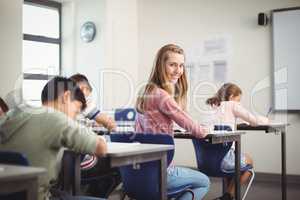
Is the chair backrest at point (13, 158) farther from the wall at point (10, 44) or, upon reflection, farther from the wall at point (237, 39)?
the wall at point (237, 39)

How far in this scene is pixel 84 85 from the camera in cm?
377

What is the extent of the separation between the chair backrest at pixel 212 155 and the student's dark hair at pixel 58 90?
4.47ft

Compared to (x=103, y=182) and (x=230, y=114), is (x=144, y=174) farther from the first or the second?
(x=230, y=114)

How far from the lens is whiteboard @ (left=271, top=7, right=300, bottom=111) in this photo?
5.35 meters

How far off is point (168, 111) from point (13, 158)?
1.12m

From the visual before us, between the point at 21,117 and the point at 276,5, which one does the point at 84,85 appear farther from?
the point at 276,5

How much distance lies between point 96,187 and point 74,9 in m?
3.94

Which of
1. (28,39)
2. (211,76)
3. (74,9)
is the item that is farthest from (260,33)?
(28,39)

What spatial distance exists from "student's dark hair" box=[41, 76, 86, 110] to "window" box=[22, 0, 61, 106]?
3778 millimetres

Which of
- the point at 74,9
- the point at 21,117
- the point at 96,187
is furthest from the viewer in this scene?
the point at 74,9

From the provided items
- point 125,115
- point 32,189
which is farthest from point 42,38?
point 32,189

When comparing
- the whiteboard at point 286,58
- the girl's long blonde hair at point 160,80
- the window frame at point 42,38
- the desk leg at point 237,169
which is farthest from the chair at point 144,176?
the window frame at point 42,38

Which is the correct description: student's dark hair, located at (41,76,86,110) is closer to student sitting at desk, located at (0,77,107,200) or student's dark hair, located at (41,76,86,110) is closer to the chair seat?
student sitting at desk, located at (0,77,107,200)

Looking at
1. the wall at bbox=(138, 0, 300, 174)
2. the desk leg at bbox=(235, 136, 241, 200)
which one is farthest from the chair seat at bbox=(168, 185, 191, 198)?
the wall at bbox=(138, 0, 300, 174)
